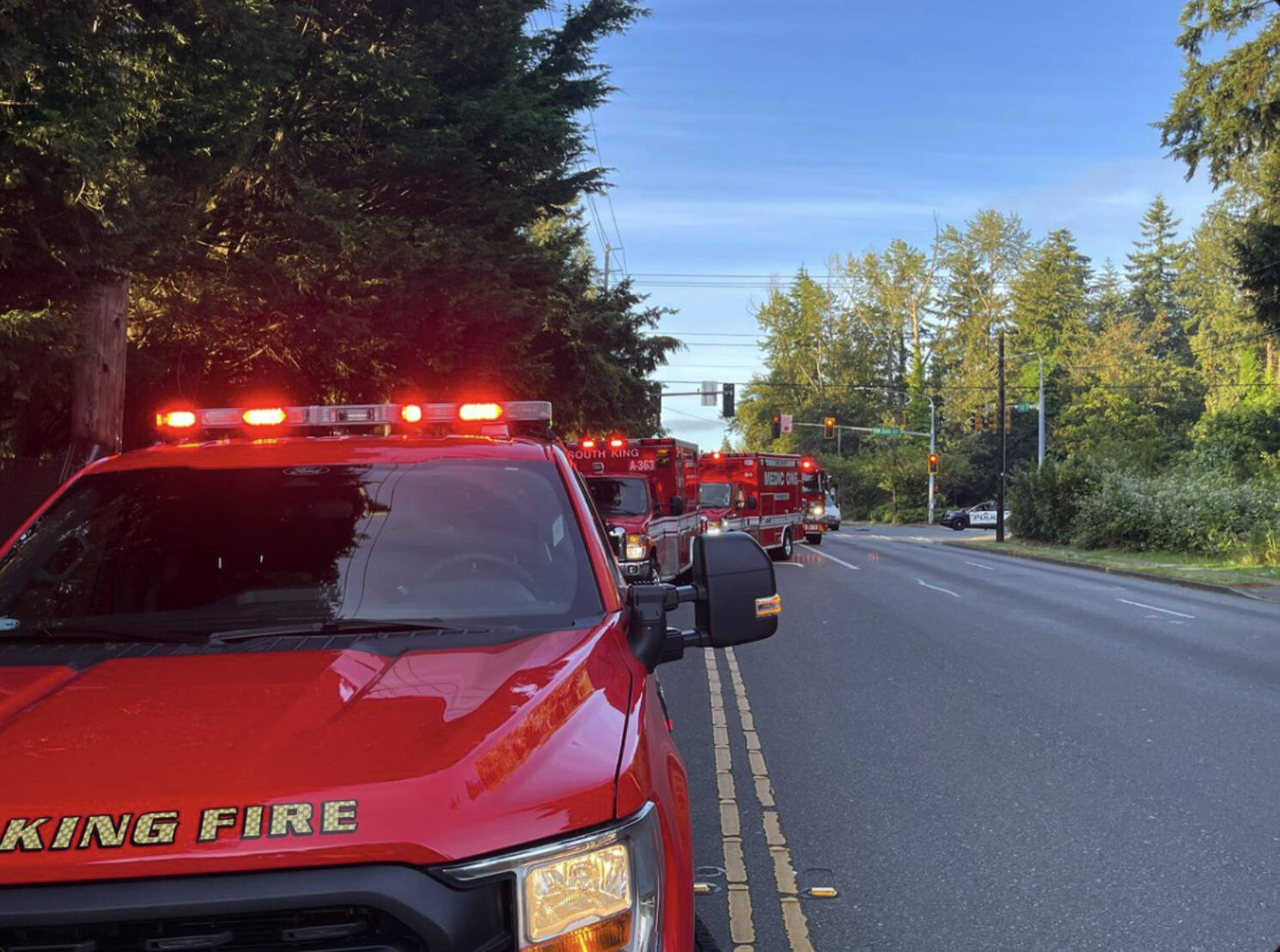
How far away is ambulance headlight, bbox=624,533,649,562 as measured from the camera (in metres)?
16.8

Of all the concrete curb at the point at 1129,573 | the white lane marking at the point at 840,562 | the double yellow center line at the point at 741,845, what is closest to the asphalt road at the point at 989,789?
the double yellow center line at the point at 741,845

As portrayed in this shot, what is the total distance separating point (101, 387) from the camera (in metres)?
11.9

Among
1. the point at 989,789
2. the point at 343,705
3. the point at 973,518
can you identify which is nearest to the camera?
the point at 343,705

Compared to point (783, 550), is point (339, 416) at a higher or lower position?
higher

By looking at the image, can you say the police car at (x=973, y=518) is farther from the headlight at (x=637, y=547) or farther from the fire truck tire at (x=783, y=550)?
the headlight at (x=637, y=547)

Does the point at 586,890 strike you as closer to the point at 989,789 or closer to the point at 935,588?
the point at 989,789

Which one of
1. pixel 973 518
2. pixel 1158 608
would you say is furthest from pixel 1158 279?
pixel 1158 608

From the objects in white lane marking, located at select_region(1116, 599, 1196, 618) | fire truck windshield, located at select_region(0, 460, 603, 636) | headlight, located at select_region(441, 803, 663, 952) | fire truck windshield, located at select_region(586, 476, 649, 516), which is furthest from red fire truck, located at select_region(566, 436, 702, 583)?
headlight, located at select_region(441, 803, 663, 952)

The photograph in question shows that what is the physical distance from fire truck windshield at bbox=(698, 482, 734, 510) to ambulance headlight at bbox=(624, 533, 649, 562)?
10639 millimetres

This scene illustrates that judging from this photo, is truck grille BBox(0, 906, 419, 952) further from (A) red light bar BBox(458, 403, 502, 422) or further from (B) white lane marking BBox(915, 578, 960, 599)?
(B) white lane marking BBox(915, 578, 960, 599)

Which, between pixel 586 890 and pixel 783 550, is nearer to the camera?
pixel 586 890

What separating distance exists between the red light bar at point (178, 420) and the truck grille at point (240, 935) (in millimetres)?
2998

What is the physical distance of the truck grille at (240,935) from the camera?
6.01 ft

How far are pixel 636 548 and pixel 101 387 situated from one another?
302 inches
